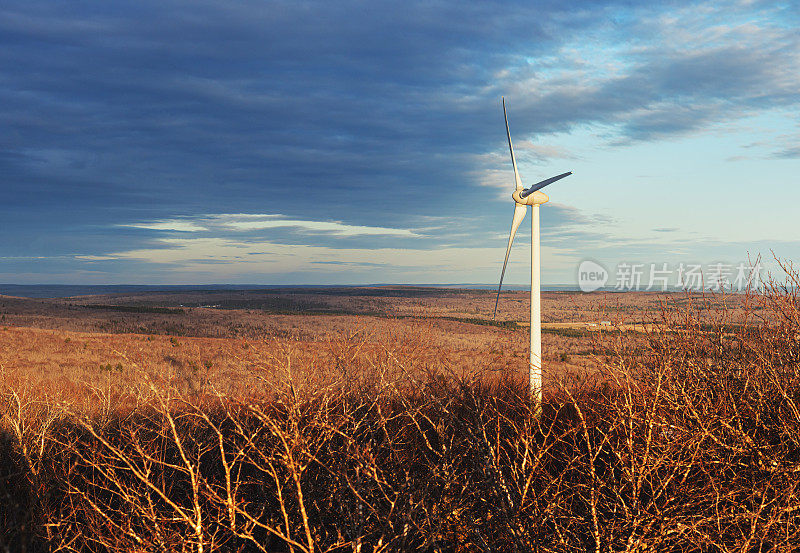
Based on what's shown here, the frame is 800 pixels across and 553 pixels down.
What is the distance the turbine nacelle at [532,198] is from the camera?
20969 millimetres

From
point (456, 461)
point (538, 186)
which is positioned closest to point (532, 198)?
point (538, 186)

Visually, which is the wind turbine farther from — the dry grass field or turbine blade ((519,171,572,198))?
the dry grass field

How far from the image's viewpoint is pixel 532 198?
2100 centimetres

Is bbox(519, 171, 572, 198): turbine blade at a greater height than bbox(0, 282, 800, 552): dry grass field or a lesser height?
greater

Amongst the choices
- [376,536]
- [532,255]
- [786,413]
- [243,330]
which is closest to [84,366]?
[532,255]

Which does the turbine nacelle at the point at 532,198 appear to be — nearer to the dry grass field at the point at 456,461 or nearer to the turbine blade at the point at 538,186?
the turbine blade at the point at 538,186

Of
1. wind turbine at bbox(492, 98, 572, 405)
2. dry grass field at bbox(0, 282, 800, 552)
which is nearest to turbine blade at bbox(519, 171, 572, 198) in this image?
wind turbine at bbox(492, 98, 572, 405)

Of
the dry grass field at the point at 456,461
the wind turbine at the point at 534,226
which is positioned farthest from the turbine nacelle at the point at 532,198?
the dry grass field at the point at 456,461

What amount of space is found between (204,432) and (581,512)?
9427mm

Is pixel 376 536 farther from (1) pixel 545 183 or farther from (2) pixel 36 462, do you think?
(1) pixel 545 183

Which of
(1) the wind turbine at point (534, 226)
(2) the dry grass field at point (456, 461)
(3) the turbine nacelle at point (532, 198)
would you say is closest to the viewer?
(2) the dry grass field at point (456, 461)

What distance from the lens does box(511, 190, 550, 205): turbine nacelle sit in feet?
68.8

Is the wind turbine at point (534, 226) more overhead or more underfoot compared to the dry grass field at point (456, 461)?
more overhead

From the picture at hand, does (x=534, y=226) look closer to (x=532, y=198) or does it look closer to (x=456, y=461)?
(x=532, y=198)
